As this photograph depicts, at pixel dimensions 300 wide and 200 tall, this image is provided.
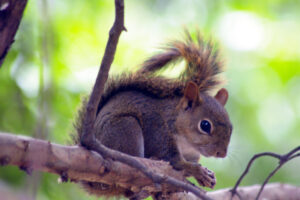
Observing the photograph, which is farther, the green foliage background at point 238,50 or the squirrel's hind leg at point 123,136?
the green foliage background at point 238,50

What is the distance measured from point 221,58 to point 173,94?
0.48 m

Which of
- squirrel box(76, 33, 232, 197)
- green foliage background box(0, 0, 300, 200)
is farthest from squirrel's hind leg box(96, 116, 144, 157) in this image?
green foliage background box(0, 0, 300, 200)

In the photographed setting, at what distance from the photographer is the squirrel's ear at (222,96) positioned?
3.42 meters

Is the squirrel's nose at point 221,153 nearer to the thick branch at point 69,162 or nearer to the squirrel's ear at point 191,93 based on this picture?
the squirrel's ear at point 191,93

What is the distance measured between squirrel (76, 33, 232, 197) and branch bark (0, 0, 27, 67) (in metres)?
1.15

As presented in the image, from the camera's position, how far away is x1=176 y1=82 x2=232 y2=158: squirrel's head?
305cm

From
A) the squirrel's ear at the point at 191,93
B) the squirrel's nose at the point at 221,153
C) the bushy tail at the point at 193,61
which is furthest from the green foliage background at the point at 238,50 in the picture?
the squirrel's nose at the point at 221,153

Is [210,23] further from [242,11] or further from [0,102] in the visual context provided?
[0,102]

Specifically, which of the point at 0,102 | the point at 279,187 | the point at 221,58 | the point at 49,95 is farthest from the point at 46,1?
the point at 279,187

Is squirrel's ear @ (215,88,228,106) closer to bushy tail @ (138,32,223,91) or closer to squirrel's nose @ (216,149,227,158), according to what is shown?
bushy tail @ (138,32,223,91)

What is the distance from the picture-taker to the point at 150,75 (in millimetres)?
3307

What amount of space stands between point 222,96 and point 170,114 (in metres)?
0.48

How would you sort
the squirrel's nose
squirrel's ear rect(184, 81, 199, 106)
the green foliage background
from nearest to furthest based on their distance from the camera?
the squirrel's nose < squirrel's ear rect(184, 81, 199, 106) < the green foliage background

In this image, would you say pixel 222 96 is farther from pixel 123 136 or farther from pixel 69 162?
pixel 69 162
